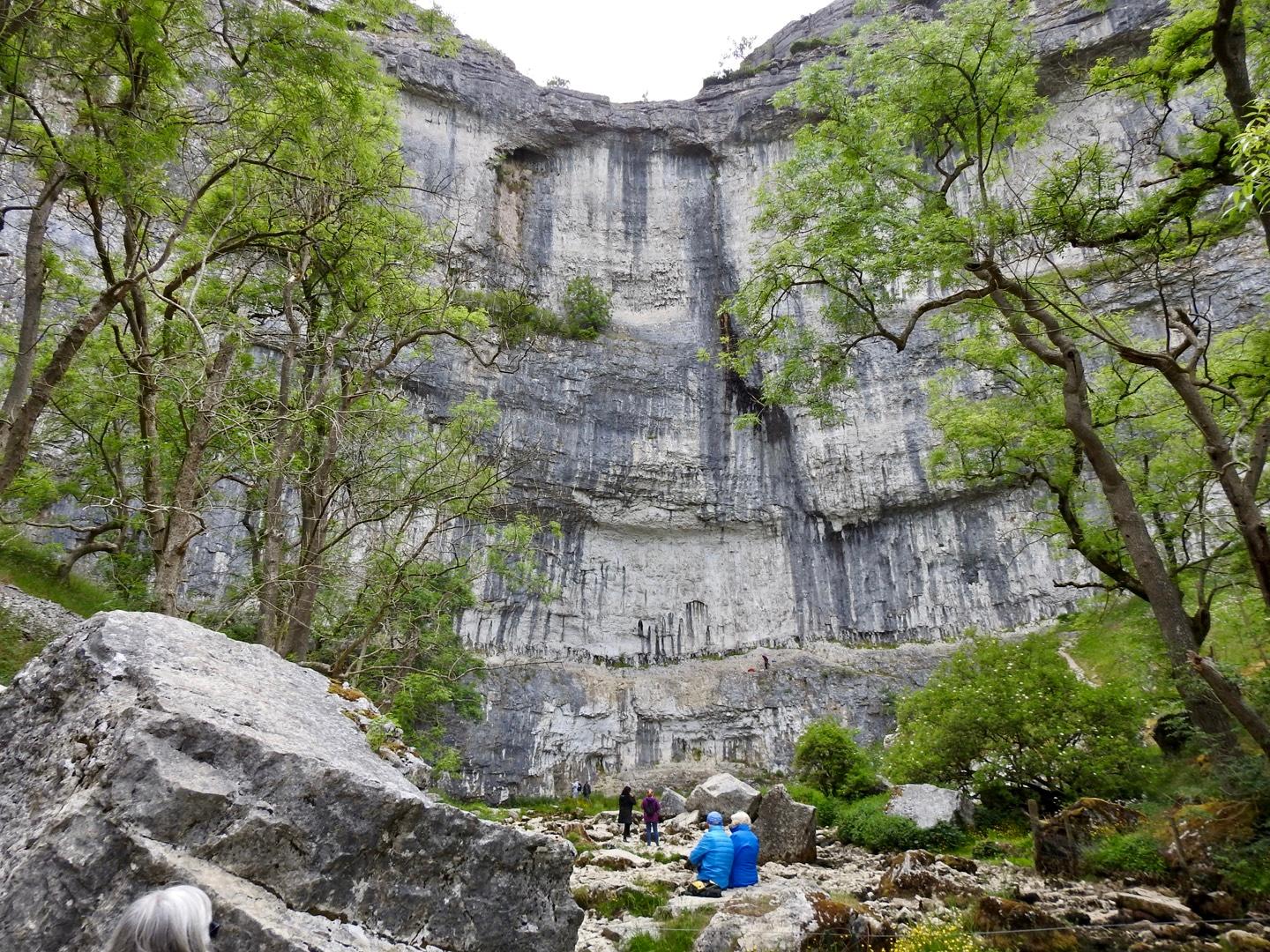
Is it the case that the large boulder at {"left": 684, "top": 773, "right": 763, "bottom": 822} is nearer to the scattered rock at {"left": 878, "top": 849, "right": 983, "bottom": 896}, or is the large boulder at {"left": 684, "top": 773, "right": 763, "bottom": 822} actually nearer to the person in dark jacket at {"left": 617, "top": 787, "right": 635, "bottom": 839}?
the person in dark jacket at {"left": 617, "top": 787, "right": 635, "bottom": 839}

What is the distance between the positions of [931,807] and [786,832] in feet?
8.72

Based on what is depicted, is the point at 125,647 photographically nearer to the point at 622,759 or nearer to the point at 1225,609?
the point at 1225,609

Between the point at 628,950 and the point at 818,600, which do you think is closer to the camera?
the point at 628,950

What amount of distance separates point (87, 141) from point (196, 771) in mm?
7252

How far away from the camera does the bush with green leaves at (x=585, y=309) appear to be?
135 ft

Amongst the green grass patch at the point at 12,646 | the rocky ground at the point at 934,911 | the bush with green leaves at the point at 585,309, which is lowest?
the rocky ground at the point at 934,911

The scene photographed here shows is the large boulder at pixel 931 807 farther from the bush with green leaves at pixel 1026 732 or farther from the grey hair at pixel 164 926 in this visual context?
the grey hair at pixel 164 926

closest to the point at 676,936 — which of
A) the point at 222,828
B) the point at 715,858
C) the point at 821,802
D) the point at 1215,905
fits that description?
the point at 715,858

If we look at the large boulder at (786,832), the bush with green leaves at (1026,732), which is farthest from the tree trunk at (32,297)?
the bush with green leaves at (1026,732)

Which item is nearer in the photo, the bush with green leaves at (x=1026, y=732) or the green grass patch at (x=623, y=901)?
the green grass patch at (x=623, y=901)

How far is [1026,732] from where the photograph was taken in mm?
11812

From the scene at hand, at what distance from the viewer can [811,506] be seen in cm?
3922

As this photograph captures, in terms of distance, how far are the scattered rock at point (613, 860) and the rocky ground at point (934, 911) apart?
903 millimetres

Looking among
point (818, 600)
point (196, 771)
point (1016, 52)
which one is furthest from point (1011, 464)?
point (818, 600)
